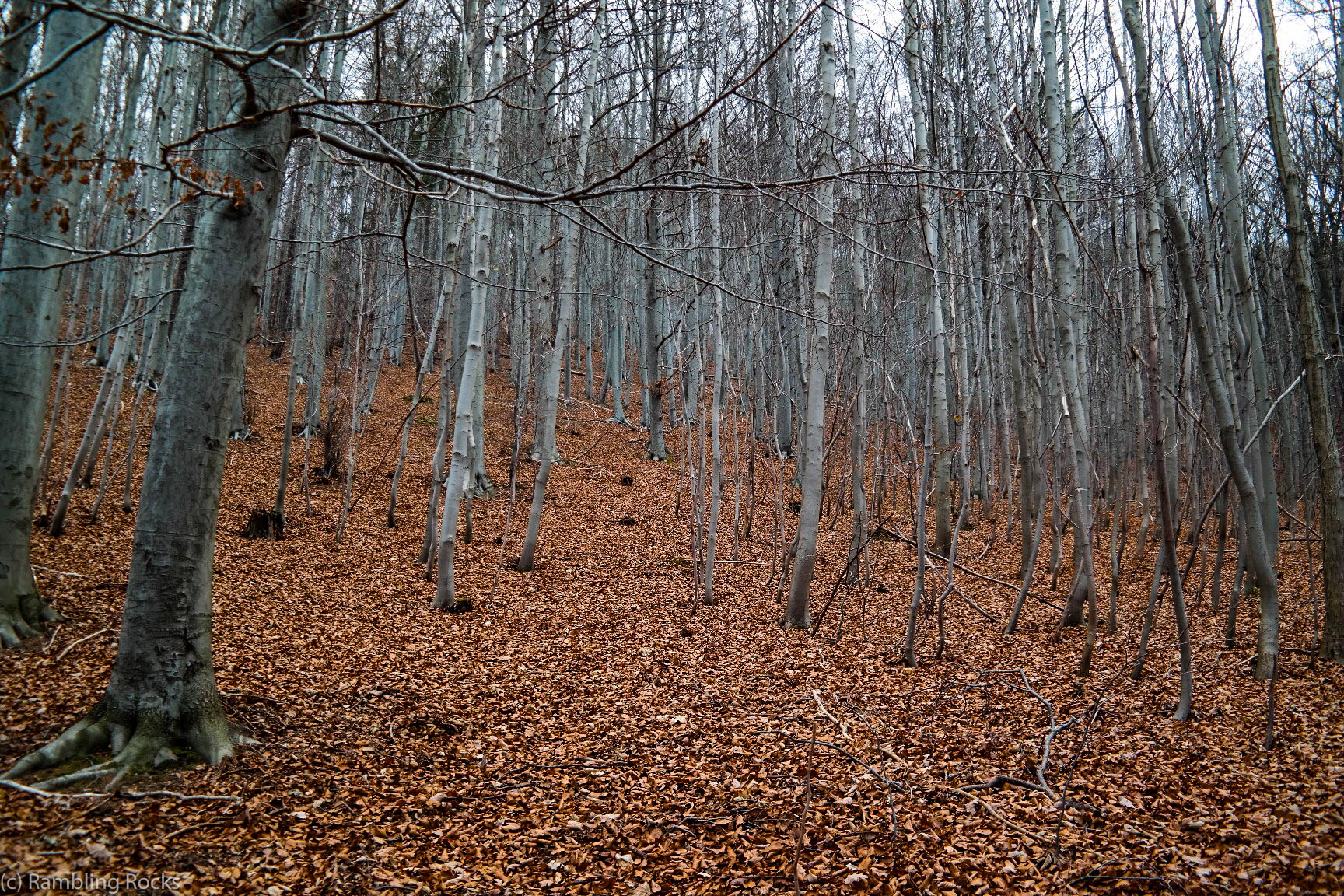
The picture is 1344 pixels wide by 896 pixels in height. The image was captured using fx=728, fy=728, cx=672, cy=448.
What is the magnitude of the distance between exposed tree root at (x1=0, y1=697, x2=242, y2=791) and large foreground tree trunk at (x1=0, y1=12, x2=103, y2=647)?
1810 mm

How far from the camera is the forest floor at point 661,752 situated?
8.94 feet

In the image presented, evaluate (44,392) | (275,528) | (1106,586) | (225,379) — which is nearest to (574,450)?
(275,528)

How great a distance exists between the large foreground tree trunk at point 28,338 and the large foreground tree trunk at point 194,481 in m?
1.86

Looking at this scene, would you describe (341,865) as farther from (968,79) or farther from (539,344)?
(968,79)

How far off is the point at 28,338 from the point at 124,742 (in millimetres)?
2792

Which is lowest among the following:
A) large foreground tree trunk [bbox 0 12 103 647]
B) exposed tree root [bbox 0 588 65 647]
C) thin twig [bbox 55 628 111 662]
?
thin twig [bbox 55 628 111 662]

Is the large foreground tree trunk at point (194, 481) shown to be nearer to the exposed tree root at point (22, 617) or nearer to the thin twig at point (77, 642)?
the thin twig at point (77, 642)

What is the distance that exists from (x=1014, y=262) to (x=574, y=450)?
424 inches

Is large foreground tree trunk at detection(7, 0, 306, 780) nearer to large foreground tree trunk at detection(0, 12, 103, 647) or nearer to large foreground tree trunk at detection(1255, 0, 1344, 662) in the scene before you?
large foreground tree trunk at detection(0, 12, 103, 647)

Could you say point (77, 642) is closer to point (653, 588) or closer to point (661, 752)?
point (661, 752)

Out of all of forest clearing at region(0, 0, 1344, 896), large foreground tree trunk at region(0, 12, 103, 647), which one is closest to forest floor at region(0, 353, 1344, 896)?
forest clearing at region(0, 0, 1344, 896)

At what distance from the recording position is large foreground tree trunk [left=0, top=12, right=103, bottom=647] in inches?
170

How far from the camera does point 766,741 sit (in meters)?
4.17

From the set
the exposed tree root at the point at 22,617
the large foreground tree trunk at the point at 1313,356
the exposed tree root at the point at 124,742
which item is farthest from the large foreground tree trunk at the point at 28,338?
the large foreground tree trunk at the point at 1313,356
